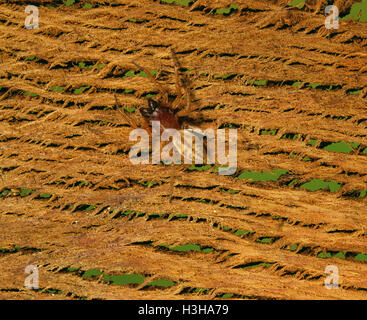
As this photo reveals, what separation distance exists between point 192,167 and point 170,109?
213mm

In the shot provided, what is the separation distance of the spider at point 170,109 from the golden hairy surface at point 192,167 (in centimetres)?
3

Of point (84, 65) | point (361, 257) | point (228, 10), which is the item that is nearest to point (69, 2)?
point (84, 65)

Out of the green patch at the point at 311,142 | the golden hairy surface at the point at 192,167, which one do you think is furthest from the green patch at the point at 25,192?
the green patch at the point at 311,142

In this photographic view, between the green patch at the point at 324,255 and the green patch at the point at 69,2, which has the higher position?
the green patch at the point at 69,2

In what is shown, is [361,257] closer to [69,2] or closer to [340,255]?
[340,255]

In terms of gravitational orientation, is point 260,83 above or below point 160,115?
above

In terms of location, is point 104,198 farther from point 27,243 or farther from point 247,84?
point 247,84

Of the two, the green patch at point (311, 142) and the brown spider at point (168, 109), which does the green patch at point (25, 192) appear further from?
the green patch at point (311, 142)

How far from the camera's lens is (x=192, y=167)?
0.98m

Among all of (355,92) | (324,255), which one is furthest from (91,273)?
(355,92)

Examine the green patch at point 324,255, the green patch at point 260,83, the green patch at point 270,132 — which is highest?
the green patch at point 260,83

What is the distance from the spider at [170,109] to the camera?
0.93 meters

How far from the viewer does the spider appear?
93 centimetres

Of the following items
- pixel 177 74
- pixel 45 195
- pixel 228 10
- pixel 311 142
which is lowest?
pixel 45 195
